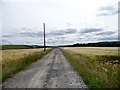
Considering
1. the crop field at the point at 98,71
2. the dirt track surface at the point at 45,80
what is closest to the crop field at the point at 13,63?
the dirt track surface at the point at 45,80

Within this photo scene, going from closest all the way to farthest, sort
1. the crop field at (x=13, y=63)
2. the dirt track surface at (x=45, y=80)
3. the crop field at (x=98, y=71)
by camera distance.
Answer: the crop field at (x=98, y=71) < the dirt track surface at (x=45, y=80) < the crop field at (x=13, y=63)

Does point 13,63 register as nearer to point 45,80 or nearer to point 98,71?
point 45,80

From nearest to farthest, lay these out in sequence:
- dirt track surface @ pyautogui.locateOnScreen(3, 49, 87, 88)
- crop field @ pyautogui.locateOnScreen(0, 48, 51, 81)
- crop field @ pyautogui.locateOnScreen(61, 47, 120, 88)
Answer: crop field @ pyautogui.locateOnScreen(61, 47, 120, 88) < dirt track surface @ pyautogui.locateOnScreen(3, 49, 87, 88) < crop field @ pyautogui.locateOnScreen(0, 48, 51, 81)

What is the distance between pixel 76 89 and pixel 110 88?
5.31ft

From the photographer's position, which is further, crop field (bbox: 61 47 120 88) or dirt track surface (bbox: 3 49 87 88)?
dirt track surface (bbox: 3 49 87 88)

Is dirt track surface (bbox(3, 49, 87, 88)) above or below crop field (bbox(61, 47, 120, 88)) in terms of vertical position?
below

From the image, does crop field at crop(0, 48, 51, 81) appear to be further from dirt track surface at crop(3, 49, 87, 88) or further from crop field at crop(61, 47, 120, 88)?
crop field at crop(61, 47, 120, 88)

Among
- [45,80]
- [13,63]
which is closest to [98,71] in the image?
[45,80]

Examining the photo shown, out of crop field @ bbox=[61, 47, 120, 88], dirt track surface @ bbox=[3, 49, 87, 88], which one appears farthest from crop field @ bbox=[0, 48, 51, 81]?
crop field @ bbox=[61, 47, 120, 88]

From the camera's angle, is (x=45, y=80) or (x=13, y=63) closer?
(x=45, y=80)

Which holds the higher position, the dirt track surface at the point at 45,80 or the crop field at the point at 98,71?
the crop field at the point at 98,71

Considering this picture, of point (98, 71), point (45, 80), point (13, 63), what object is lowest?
point (45, 80)

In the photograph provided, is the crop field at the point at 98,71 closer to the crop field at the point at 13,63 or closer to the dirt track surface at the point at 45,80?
the dirt track surface at the point at 45,80

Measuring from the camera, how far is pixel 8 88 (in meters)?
11.3
